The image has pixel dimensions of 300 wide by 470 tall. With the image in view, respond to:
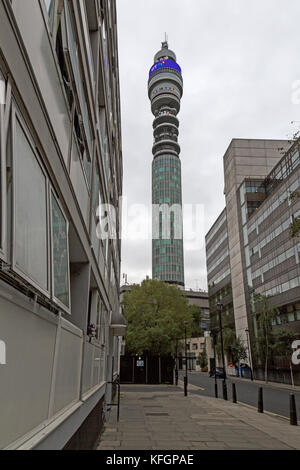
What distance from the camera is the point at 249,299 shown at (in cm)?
5800

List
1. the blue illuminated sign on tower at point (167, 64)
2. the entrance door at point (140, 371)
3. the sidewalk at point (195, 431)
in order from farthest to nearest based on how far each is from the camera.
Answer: the blue illuminated sign on tower at point (167, 64), the entrance door at point (140, 371), the sidewalk at point (195, 431)

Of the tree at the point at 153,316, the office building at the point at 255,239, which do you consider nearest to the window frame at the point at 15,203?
the tree at the point at 153,316

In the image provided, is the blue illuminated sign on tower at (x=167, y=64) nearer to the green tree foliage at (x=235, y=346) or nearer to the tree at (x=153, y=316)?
the green tree foliage at (x=235, y=346)

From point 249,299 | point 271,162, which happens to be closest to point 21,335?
point 249,299

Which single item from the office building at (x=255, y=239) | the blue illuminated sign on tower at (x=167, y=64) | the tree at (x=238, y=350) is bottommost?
the tree at (x=238, y=350)

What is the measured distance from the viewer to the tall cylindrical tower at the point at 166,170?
15688 centimetres

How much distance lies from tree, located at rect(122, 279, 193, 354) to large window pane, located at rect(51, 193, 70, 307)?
119ft

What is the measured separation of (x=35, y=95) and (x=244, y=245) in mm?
60290

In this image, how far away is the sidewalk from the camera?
338 inches

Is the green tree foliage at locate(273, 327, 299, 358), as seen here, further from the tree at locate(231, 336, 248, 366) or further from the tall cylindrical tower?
the tall cylindrical tower

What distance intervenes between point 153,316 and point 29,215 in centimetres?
4057

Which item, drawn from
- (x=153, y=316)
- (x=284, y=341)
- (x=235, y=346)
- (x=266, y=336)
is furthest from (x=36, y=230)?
(x=235, y=346)

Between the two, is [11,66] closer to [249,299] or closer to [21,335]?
[21,335]

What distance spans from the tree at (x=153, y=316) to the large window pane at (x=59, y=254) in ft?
119
